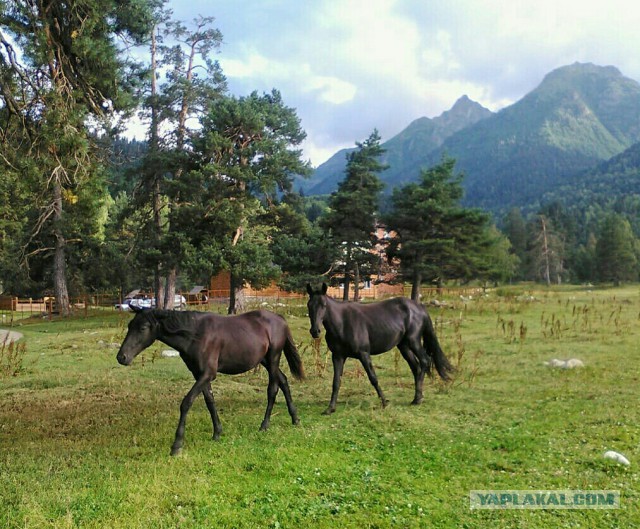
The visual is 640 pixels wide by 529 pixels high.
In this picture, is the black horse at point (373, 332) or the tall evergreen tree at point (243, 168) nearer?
the black horse at point (373, 332)

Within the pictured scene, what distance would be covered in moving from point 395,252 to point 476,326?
9255mm

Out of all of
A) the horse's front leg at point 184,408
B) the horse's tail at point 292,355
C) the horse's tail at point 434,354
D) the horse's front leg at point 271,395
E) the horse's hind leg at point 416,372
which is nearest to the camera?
the horse's front leg at point 184,408

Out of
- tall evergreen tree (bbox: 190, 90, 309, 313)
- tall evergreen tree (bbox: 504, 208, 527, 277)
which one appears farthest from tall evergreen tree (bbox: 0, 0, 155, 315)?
tall evergreen tree (bbox: 504, 208, 527, 277)

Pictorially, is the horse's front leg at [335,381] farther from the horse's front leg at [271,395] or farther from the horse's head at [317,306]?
the horse's front leg at [271,395]

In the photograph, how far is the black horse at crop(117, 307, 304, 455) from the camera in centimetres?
614

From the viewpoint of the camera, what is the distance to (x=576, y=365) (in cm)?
1151

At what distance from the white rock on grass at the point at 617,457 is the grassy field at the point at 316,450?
4.0 inches

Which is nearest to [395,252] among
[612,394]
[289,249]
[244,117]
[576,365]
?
[289,249]

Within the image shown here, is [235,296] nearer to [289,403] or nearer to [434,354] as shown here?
[434,354]

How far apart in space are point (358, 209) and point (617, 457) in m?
22.7

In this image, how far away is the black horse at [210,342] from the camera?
6141 mm

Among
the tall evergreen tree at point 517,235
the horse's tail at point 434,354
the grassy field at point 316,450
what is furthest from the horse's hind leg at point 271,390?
the tall evergreen tree at point 517,235

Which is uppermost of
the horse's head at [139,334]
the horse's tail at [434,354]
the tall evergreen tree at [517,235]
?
the tall evergreen tree at [517,235]

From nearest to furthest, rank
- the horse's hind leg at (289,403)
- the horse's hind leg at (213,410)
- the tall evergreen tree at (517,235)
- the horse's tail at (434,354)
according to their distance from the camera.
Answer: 1. the horse's hind leg at (213,410)
2. the horse's hind leg at (289,403)
3. the horse's tail at (434,354)
4. the tall evergreen tree at (517,235)
